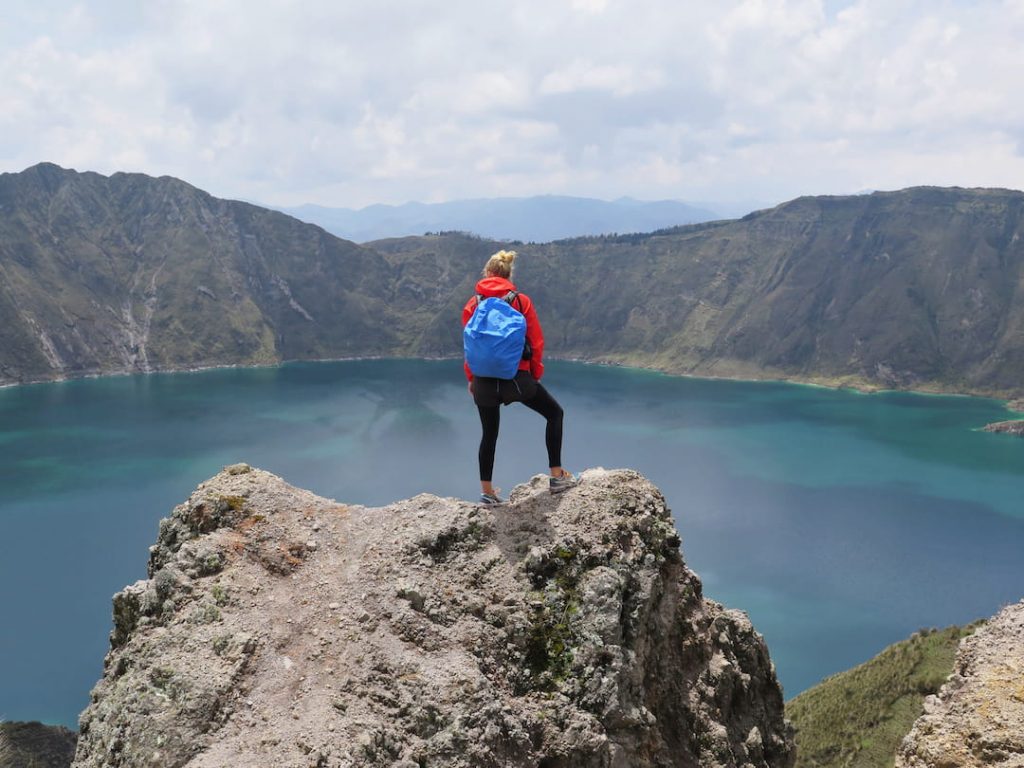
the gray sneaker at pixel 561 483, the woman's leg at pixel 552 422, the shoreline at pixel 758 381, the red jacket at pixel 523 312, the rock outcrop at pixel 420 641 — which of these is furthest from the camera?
the shoreline at pixel 758 381

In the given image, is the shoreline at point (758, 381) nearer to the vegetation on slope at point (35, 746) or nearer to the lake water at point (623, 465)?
the lake water at point (623, 465)

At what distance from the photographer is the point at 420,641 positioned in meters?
7.32

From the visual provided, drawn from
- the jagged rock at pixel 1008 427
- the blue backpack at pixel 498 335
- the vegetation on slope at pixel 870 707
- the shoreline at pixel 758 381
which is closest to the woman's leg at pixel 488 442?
the blue backpack at pixel 498 335

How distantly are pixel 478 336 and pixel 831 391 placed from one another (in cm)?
17768

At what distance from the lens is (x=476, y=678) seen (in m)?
6.96

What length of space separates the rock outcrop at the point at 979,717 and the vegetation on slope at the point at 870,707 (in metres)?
16.1

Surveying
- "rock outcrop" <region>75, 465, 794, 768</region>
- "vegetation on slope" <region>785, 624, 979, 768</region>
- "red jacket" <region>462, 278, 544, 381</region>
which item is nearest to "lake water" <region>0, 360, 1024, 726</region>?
"vegetation on slope" <region>785, 624, 979, 768</region>

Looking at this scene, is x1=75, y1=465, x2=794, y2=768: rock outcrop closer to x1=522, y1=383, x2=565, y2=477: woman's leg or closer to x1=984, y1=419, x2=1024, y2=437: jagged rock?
x1=522, y1=383, x2=565, y2=477: woman's leg

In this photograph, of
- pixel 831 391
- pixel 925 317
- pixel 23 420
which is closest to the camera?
pixel 23 420

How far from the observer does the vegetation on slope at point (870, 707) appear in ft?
82.2

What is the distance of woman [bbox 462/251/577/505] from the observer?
30.1 feet

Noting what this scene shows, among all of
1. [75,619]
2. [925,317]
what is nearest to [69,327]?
[75,619]

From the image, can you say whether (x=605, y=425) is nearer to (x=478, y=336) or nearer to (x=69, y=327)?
(x=478, y=336)

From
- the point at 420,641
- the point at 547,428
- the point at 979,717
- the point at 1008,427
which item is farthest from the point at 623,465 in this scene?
the point at 420,641
